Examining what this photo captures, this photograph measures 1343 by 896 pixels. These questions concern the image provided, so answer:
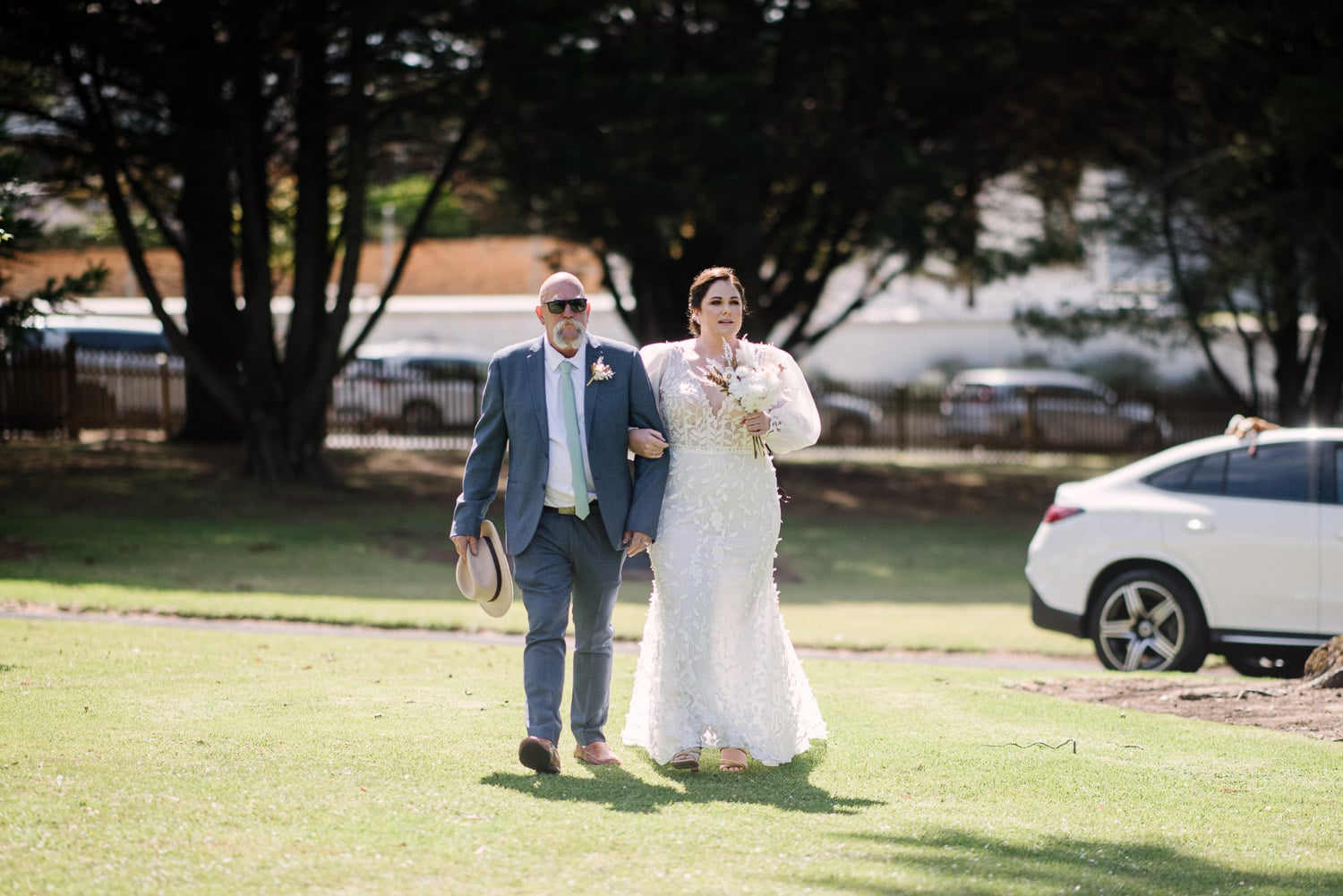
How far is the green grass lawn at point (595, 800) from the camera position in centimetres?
490

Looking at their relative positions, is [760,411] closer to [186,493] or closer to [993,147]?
[186,493]

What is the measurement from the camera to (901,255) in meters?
25.4

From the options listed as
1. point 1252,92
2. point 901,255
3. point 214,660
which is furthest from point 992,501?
point 214,660

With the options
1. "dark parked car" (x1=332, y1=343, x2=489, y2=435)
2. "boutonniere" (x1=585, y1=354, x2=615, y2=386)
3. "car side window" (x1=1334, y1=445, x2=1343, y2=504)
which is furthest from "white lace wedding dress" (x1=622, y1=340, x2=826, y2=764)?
"dark parked car" (x1=332, y1=343, x2=489, y2=435)

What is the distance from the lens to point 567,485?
6.50m

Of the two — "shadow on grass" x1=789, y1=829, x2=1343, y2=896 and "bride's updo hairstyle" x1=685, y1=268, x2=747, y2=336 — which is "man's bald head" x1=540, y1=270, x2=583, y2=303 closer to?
"bride's updo hairstyle" x1=685, y1=268, x2=747, y2=336

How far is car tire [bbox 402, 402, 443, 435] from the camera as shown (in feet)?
104

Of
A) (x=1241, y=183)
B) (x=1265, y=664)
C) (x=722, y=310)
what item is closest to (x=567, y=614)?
(x=722, y=310)

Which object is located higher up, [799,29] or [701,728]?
[799,29]

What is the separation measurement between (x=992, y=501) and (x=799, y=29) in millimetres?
8659

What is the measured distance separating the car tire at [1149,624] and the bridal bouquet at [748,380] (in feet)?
15.9

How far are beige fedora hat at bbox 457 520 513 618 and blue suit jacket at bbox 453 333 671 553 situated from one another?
0.08 meters

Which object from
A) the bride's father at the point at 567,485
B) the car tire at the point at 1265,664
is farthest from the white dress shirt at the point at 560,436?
the car tire at the point at 1265,664

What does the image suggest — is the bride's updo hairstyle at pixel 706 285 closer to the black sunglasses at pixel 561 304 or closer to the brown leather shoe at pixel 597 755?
the black sunglasses at pixel 561 304
